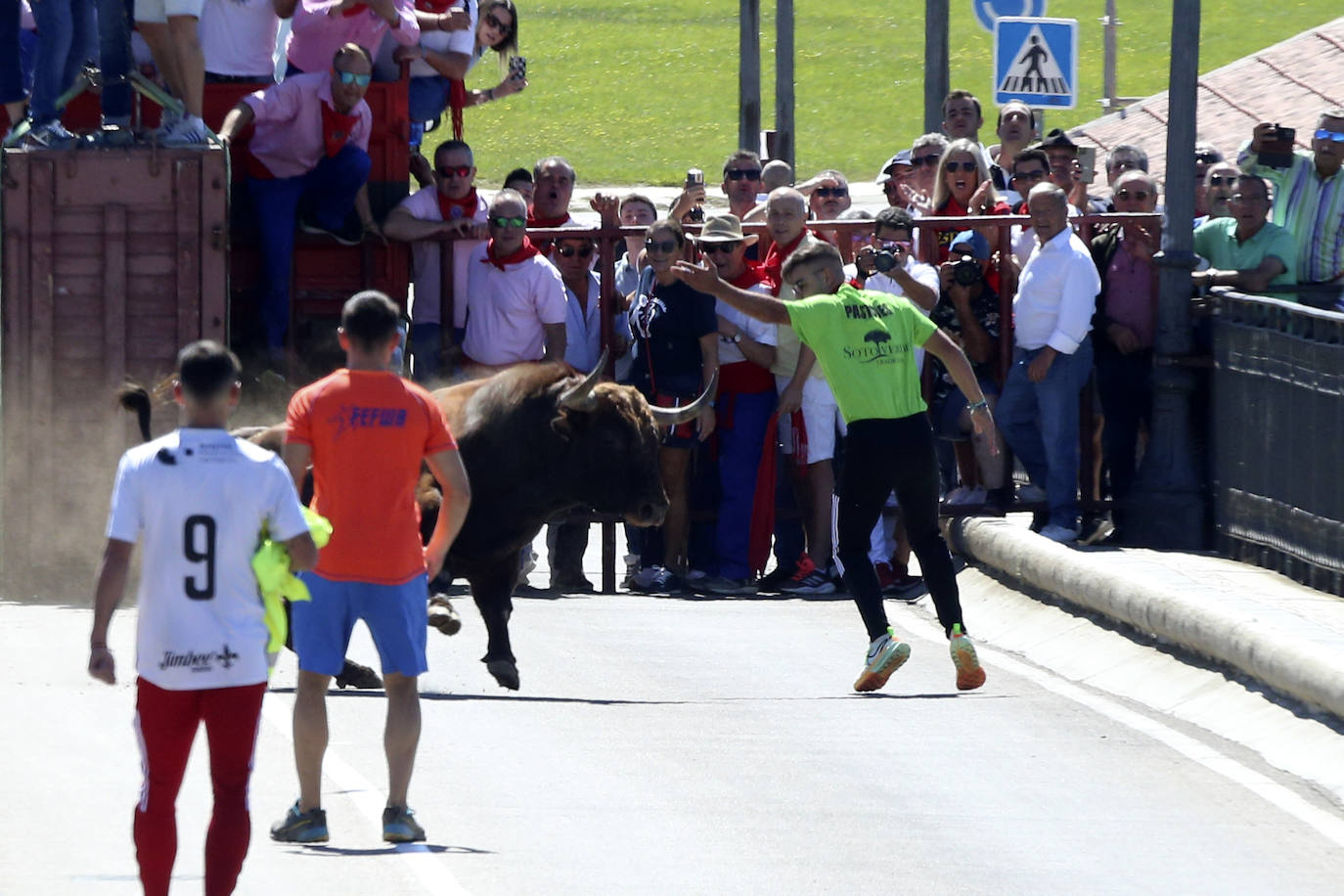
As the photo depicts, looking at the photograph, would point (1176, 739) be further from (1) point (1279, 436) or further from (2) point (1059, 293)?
(2) point (1059, 293)

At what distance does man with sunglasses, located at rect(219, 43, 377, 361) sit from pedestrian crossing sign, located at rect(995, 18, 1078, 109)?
5770mm

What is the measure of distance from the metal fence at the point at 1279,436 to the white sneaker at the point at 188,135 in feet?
19.1

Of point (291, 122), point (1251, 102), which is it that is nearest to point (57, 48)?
point (291, 122)

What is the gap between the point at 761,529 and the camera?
14.5 m

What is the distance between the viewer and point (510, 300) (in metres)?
14.3

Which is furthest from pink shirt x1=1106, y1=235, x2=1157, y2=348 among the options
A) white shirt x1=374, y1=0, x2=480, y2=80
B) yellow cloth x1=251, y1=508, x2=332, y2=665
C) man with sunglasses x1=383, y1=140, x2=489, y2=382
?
yellow cloth x1=251, y1=508, x2=332, y2=665

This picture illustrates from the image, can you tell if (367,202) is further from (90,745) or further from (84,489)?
(90,745)

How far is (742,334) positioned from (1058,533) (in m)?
2.14

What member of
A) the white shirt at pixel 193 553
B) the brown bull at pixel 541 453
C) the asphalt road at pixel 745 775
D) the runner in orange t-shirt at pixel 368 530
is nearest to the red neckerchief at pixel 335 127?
the brown bull at pixel 541 453

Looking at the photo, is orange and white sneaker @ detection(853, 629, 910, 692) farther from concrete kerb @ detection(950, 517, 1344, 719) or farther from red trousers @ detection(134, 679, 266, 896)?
red trousers @ detection(134, 679, 266, 896)

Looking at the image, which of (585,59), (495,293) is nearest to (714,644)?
(495,293)

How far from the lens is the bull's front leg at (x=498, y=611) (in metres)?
11.2

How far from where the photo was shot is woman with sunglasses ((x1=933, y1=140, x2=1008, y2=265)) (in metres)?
14.9

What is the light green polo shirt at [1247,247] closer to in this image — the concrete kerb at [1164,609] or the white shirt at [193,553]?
→ the concrete kerb at [1164,609]
